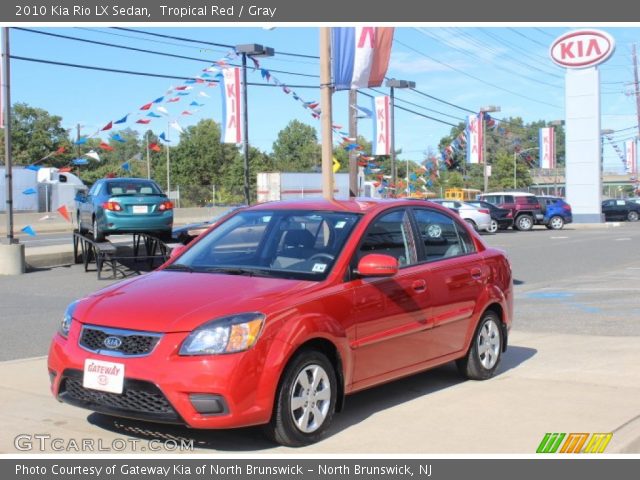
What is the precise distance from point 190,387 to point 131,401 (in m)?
0.45

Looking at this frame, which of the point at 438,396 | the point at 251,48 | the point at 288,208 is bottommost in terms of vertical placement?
the point at 438,396

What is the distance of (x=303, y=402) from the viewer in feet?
18.0

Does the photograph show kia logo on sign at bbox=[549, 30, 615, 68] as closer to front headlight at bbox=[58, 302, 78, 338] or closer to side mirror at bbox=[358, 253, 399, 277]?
side mirror at bbox=[358, 253, 399, 277]

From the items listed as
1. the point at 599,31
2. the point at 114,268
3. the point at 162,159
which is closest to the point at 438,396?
the point at 114,268

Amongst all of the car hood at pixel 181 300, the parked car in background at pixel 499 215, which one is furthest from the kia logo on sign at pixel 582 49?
the car hood at pixel 181 300

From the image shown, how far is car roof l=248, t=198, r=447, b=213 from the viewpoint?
6.73m

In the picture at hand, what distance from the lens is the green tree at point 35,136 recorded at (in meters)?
71.5

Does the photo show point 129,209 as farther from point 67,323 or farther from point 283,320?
point 283,320

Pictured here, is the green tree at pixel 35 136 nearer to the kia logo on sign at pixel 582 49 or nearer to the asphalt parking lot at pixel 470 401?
the kia logo on sign at pixel 582 49

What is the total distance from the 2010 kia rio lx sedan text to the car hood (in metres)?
0.01

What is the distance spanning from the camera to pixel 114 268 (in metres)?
16.9

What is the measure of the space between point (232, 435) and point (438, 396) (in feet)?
6.74

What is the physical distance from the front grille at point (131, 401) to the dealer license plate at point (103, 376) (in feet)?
0.13
